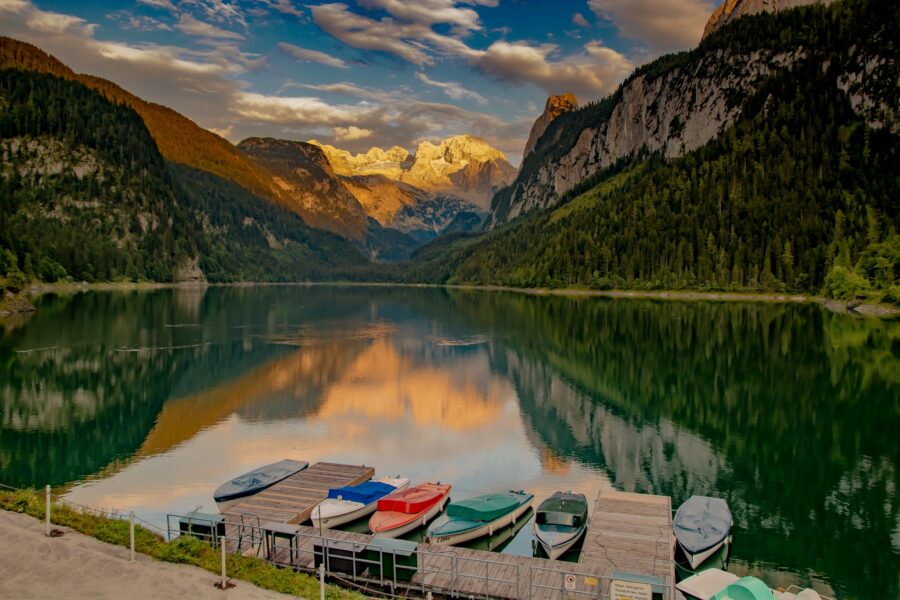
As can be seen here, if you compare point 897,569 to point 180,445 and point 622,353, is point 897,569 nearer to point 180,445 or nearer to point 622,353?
point 180,445

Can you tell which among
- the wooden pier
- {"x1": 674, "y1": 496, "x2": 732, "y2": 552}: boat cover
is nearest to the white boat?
the wooden pier

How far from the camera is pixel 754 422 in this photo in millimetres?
54250

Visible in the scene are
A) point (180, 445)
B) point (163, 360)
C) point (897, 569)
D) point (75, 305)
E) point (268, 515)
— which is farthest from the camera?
point (75, 305)

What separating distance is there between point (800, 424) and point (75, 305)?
543 feet

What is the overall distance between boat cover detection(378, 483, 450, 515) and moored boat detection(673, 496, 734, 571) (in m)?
12.0

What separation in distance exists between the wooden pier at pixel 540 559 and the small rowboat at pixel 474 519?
8.12 ft

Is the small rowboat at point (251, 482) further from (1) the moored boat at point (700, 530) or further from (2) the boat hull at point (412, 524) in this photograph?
(1) the moored boat at point (700, 530)

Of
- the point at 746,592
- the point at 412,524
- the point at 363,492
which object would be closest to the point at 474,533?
Result: the point at 412,524

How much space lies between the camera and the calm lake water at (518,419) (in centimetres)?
3666

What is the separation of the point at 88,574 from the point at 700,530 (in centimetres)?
2487

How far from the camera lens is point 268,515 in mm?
32625

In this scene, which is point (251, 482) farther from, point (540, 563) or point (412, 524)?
point (540, 563)

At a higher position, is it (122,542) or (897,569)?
(122,542)

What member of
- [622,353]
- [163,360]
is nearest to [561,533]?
[622,353]
